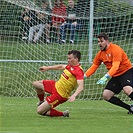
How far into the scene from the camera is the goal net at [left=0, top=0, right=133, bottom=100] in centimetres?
1714

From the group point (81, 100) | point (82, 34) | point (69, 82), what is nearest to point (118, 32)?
point (82, 34)

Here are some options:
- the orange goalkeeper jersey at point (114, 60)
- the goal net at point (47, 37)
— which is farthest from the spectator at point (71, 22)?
the orange goalkeeper jersey at point (114, 60)

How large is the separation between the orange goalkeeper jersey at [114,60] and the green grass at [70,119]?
88 centimetres

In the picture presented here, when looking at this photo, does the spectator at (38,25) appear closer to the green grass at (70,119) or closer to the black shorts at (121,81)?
the green grass at (70,119)

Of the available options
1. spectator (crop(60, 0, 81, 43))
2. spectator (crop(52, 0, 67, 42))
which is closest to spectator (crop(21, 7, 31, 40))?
spectator (crop(52, 0, 67, 42))

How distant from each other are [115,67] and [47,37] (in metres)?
5.33

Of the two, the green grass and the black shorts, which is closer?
the green grass

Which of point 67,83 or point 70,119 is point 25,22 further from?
point 70,119

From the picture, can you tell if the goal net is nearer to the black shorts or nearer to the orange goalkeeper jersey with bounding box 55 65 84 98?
the black shorts

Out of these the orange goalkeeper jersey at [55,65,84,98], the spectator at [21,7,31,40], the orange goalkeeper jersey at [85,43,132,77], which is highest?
the spectator at [21,7,31,40]

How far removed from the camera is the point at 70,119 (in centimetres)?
1170

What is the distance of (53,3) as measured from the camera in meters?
17.3

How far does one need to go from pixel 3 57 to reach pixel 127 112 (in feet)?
19.4

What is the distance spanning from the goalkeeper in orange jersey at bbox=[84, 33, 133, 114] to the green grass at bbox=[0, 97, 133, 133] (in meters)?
0.44
